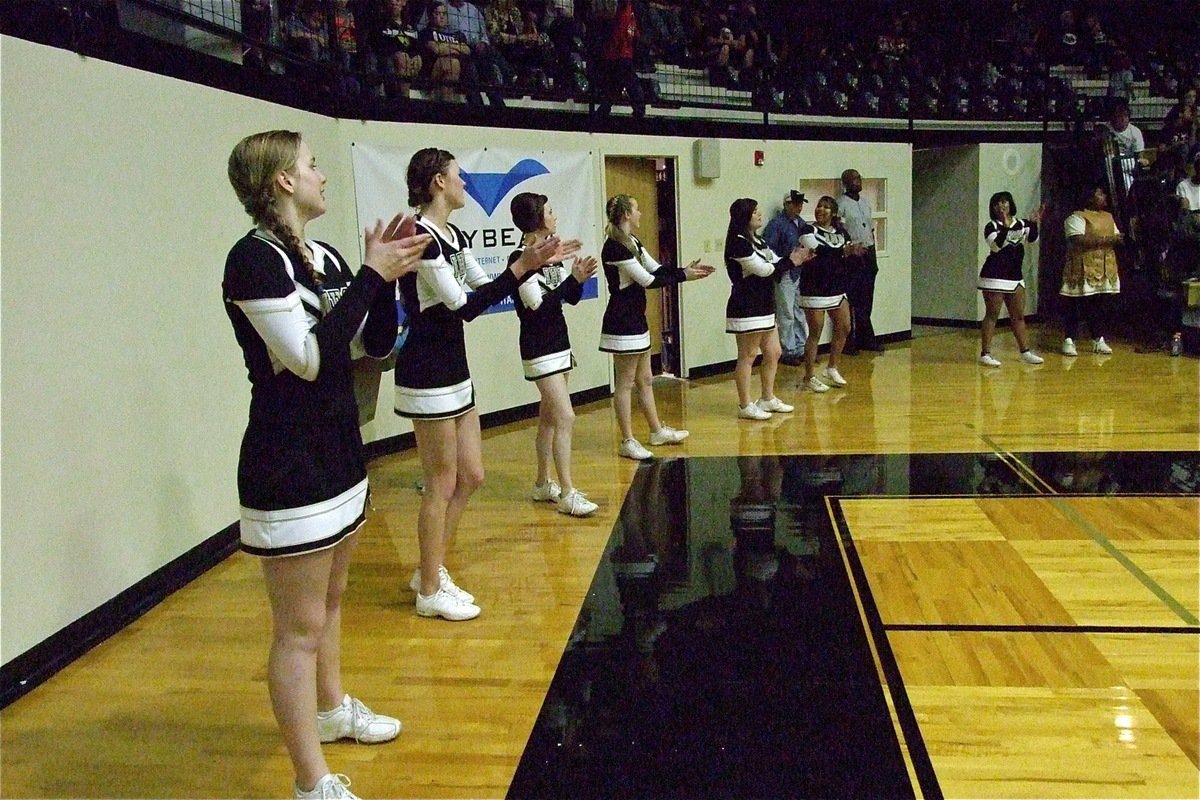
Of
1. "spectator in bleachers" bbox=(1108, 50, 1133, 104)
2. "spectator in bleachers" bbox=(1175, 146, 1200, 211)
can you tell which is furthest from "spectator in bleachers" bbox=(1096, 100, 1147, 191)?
"spectator in bleachers" bbox=(1108, 50, 1133, 104)

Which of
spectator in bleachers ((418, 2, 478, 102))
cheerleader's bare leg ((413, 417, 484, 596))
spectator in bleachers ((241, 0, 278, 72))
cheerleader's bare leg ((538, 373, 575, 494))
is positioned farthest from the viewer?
spectator in bleachers ((418, 2, 478, 102))

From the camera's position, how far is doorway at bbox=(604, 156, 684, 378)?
7781 millimetres

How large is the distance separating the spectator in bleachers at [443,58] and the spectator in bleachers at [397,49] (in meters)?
0.09

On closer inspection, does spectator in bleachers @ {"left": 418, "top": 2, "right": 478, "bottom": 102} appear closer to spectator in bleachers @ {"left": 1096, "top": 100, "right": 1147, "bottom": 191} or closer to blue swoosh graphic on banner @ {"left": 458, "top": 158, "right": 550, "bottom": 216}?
blue swoosh graphic on banner @ {"left": 458, "top": 158, "right": 550, "bottom": 216}

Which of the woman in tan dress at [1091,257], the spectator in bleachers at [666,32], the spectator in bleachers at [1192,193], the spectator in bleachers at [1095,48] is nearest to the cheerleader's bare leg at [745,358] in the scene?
the woman in tan dress at [1091,257]

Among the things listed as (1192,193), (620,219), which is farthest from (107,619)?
(1192,193)

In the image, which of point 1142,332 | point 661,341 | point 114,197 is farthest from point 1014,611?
point 1142,332

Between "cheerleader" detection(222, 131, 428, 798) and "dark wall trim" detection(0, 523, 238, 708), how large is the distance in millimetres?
1397

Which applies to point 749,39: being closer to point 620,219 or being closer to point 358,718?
point 620,219

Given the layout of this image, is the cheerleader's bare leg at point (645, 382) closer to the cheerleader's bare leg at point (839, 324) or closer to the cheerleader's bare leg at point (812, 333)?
the cheerleader's bare leg at point (812, 333)

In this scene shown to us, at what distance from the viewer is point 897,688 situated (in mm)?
2686

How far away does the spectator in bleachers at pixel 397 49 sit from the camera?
6.07 metres

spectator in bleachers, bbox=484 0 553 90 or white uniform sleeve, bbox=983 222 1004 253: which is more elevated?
spectator in bleachers, bbox=484 0 553 90

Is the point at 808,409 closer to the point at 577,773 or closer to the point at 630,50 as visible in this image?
the point at 630,50
